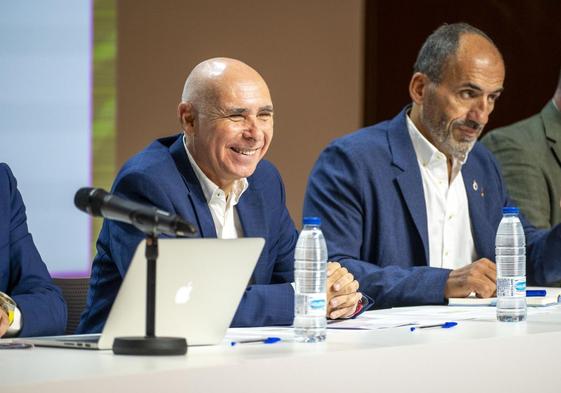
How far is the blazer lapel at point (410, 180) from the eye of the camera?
3.87 meters

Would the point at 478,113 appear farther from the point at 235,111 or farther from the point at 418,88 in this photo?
the point at 235,111

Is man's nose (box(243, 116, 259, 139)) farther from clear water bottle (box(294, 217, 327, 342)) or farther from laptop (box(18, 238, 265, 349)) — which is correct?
laptop (box(18, 238, 265, 349))

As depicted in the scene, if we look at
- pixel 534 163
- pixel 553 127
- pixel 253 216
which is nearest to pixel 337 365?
pixel 253 216

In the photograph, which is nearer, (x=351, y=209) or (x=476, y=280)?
(x=476, y=280)

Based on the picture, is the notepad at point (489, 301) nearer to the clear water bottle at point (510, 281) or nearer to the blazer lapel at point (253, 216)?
the clear water bottle at point (510, 281)

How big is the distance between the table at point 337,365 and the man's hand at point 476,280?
0.62 meters

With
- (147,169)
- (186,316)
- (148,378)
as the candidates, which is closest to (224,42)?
(147,169)

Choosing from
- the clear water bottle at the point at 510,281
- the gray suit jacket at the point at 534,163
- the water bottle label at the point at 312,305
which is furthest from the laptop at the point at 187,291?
the gray suit jacket at the point at 534,163

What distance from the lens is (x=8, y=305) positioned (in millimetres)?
2686

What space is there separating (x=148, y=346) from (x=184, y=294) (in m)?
0.14

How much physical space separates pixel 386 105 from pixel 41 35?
2240 millimetres

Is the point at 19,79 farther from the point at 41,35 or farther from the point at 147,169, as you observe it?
the point at 147,169

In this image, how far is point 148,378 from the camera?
1.82 metres

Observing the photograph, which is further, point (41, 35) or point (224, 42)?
point (224, 42)
